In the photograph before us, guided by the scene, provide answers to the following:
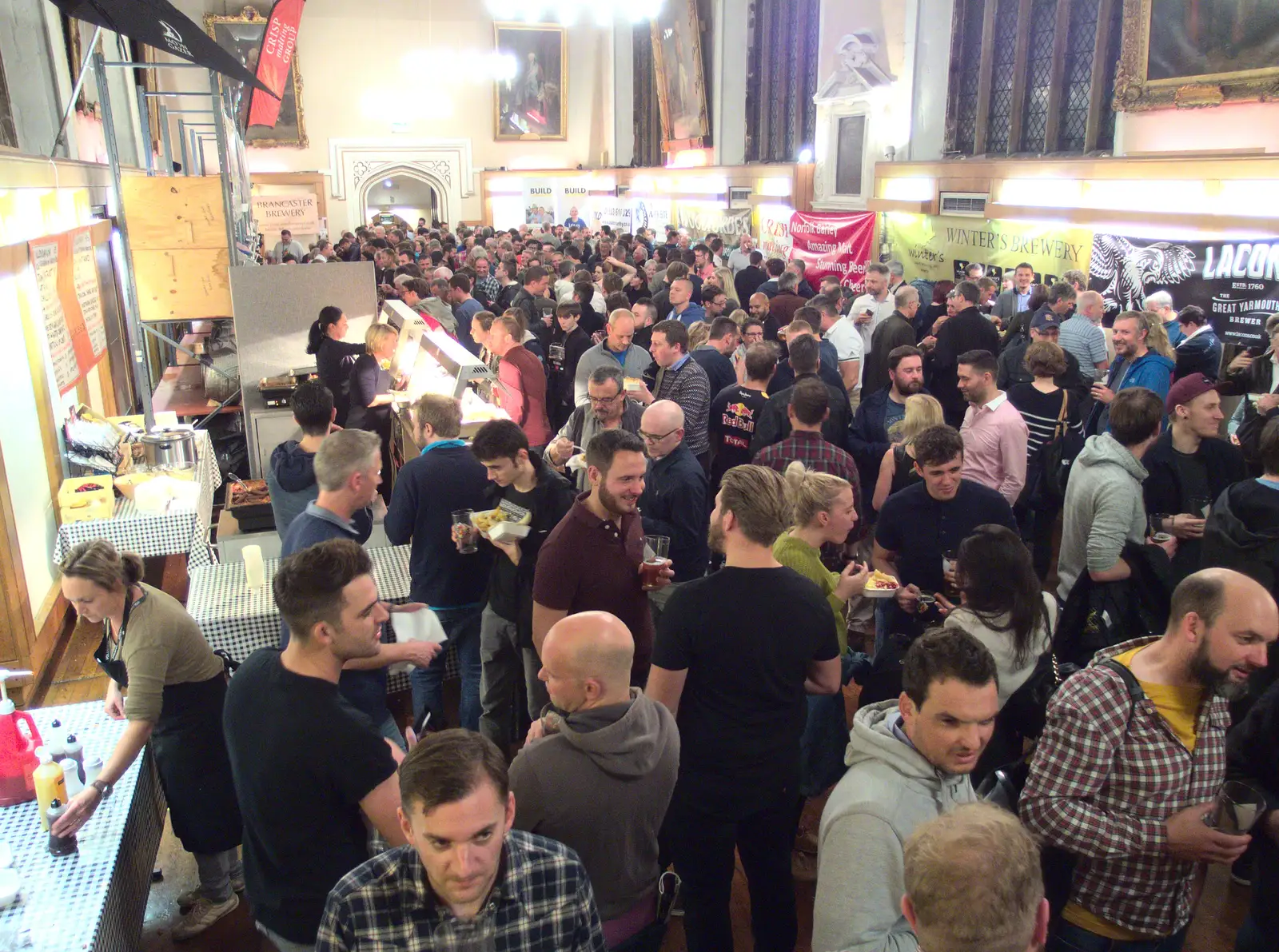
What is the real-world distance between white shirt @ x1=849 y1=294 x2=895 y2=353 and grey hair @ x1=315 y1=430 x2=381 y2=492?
17.6ft

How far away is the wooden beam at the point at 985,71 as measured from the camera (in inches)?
430

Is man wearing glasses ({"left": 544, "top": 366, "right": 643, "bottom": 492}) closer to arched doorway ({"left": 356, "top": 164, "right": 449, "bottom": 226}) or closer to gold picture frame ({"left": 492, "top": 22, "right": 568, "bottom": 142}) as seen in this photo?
gold picture frame ({"left": 492, "top": 22, "right": 568, "bottom": 142})

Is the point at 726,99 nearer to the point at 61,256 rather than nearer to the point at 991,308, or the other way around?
the point at 991,308

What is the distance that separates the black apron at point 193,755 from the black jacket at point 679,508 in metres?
1.67

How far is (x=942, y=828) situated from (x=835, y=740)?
188cm

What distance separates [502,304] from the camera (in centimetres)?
1006

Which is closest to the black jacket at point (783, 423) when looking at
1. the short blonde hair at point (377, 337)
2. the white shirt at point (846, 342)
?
the white shirt at point (846, 342)

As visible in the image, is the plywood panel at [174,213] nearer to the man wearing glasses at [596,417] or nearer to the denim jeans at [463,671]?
the man wearing glasses at [596,417]

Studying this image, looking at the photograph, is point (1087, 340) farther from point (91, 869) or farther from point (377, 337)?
point (91, 869)

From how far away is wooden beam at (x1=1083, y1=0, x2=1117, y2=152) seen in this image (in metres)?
9.46

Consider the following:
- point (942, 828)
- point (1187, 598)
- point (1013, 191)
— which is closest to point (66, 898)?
point (942, 828)

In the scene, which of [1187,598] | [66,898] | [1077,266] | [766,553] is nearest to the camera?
[1187,598]

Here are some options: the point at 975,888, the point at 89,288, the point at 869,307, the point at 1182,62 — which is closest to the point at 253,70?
the point at 89,288

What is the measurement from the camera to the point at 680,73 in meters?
→ 19.3
